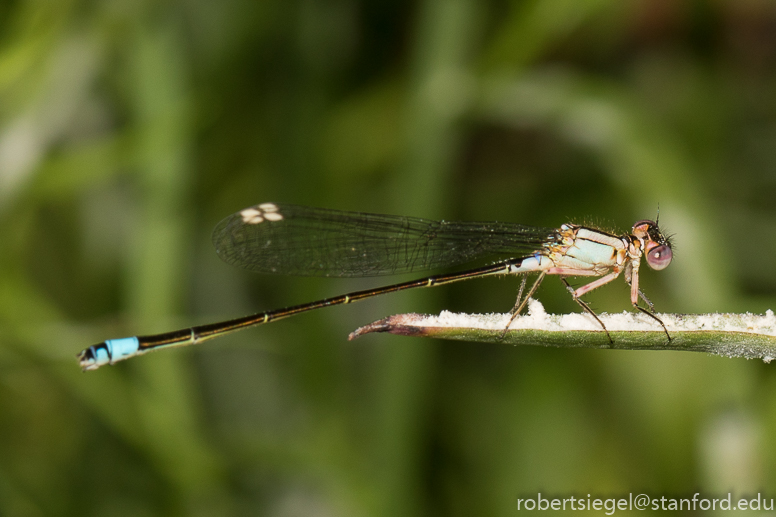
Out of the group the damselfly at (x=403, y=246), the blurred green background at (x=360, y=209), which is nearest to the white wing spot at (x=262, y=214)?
the damselfly at (x=403, y=246)

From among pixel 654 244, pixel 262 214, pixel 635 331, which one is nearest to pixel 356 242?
pixel 262 214

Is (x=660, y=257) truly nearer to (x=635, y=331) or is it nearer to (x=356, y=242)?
(x=356, y=242)

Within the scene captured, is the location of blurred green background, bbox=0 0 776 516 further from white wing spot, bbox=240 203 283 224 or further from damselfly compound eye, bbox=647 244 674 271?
white wing spot, bbox=240 203 283 224

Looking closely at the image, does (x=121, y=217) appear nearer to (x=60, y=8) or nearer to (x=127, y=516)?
(x=60, y=8)

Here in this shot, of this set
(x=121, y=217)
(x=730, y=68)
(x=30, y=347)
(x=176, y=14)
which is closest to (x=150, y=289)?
(x=30, y=347)

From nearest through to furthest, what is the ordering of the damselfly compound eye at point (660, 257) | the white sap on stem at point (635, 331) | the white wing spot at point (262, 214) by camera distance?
1. the white sap on stem at point (635, 331)
2. the damselfly compound eye at point (660, 257)
3. the white wing spot at point (262, 214)

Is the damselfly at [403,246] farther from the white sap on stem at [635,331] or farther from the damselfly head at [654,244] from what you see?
the white sap on stem at [635,331]
